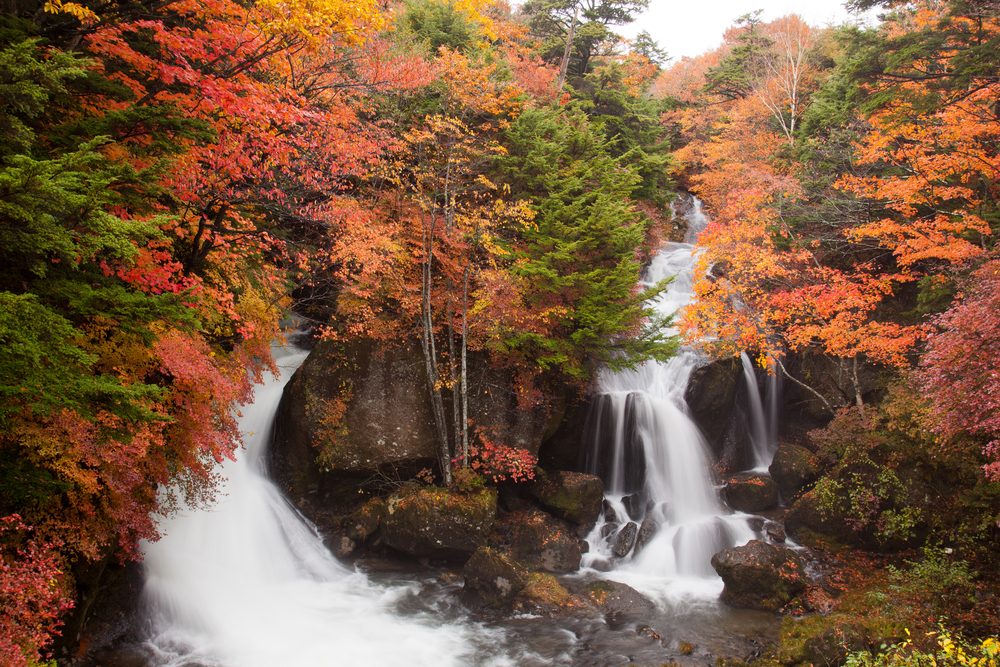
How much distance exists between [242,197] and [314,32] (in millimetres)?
2822

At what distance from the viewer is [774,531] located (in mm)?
13766

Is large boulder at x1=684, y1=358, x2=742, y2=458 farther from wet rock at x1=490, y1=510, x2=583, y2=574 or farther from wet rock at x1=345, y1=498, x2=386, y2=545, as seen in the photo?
wet rock at x1=345, y1=498, x2=386, y2=545

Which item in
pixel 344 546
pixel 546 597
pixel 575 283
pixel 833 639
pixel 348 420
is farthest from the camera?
pixel 575 283

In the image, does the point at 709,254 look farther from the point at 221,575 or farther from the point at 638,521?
the point at 221,575

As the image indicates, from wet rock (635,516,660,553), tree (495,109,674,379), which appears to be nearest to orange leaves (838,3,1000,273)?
tree (495,109,674,379)

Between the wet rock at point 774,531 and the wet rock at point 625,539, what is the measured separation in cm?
330

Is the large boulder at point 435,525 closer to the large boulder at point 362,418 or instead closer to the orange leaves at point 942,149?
the large boulder at point 362,418

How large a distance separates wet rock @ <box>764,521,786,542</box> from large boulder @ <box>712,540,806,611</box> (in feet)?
6.26

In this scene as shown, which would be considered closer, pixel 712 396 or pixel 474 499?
pixel 474 499

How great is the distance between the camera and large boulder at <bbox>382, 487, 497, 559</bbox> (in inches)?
481

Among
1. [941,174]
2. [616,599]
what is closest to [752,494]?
[616,599]

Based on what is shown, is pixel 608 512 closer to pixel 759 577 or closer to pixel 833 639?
pixel 759 577

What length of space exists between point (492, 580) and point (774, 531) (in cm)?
768

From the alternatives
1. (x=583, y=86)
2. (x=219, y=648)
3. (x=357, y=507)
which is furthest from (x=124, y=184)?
(x=583, y=86)
